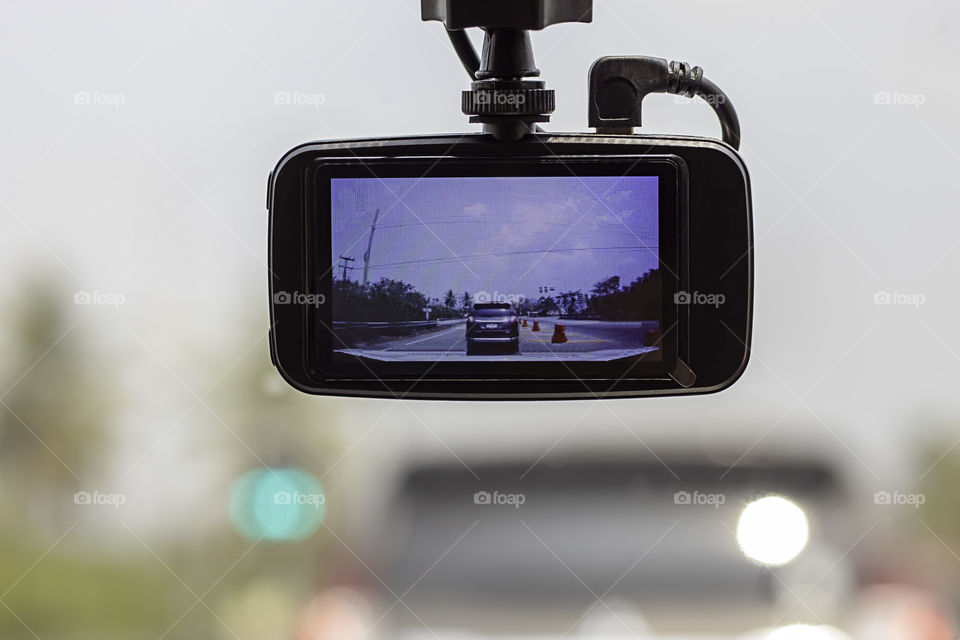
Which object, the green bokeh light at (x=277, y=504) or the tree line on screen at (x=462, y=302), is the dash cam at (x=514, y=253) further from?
the green bokeh light at (x=277, y=504)

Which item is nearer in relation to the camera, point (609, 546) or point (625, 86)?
point (625, 86)

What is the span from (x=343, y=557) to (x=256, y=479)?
30cm

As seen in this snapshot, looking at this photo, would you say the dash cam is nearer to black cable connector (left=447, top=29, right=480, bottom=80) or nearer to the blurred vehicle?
black cable connector (left=447, top=29, right=480, bottom=80)

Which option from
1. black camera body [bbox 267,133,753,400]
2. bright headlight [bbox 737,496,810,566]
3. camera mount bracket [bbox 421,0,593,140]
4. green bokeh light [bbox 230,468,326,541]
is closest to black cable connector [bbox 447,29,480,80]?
camera mount bracket [bbox 421,0,593,140]

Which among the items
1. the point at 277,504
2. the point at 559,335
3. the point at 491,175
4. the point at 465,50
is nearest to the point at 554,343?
the point at 559,335

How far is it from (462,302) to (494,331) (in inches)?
1.4

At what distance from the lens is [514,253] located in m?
0.75

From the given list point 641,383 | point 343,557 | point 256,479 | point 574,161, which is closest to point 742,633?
point 343,557

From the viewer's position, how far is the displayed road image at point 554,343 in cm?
75

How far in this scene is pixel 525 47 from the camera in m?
0.77

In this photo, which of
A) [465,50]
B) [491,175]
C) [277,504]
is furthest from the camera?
[277,504]

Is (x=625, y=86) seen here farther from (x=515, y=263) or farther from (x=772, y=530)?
(x=772, y=530)

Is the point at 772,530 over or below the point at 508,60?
below

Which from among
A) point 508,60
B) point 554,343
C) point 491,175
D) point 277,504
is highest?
point 508,60
